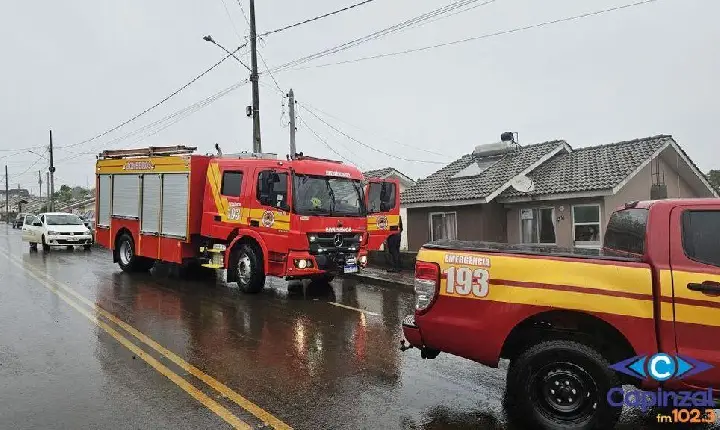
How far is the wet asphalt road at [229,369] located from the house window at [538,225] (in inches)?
371

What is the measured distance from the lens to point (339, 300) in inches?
412

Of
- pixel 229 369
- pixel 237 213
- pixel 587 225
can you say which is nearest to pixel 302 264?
pixel 237 213

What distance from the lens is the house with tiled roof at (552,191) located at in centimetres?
1670

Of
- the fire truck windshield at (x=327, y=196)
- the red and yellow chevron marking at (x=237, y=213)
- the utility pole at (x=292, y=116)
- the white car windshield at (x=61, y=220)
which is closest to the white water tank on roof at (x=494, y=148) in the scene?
the utility pole at (x=292, y=116)

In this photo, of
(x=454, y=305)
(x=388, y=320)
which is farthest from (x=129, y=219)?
(x=454, y=305)

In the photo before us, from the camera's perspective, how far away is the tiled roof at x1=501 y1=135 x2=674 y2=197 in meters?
16.3

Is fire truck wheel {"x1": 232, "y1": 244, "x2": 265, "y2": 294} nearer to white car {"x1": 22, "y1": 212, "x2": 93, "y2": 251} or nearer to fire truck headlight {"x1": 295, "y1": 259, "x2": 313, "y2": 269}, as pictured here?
fire truck headlight {"x1": 295, "y1": 259, "x2": 313, "y2": 269}

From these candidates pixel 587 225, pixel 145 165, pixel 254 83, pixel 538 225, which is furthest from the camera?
pixel 254 83

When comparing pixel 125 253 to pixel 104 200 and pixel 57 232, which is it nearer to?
pixel 104 200

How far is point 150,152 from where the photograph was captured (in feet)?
44.0

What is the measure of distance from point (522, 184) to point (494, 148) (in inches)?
180

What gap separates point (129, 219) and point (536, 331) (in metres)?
12.4

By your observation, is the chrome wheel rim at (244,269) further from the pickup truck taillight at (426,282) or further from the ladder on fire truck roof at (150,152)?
the pickup truck taillight at (426,282)

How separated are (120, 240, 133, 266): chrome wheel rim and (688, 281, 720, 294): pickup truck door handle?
13.4m
